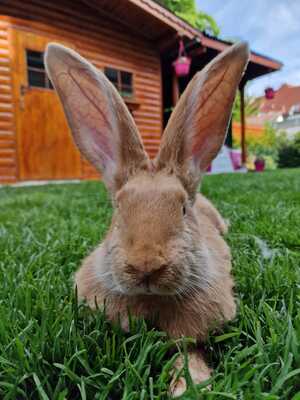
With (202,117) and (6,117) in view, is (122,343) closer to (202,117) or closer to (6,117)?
(202,117)

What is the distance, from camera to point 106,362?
3.54 feet

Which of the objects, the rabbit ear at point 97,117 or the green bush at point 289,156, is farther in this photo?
the green bush at point 289,156

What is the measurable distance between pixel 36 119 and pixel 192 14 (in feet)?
51.3

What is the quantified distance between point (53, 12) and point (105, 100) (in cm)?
857

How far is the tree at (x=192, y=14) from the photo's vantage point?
2005cm

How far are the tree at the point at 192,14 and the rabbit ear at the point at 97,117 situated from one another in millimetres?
20112

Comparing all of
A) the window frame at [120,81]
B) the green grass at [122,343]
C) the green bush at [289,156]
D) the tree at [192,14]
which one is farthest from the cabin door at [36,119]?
the green bush at [289,156]

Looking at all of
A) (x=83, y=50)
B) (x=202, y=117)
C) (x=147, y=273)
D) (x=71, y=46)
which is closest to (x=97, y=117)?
(x=202, y=117)

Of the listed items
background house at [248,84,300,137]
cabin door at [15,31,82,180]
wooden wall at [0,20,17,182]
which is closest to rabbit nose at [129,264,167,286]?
cabin door at [15,31,82,180]

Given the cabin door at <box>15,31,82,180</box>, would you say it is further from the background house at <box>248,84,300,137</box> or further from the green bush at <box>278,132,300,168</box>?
the background house at <box>248,84,300,137</box>

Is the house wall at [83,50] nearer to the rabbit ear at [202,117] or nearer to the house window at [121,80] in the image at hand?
the house window at [121,80]

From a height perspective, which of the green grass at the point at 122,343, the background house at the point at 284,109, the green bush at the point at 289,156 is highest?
the background house at the point at 284,109

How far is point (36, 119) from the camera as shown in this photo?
28.1 ft

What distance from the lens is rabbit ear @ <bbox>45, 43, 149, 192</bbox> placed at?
1453 millimetres
